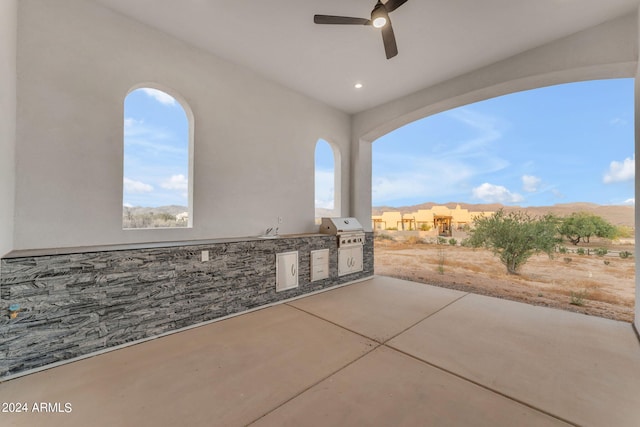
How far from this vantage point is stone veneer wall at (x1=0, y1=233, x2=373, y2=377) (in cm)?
181

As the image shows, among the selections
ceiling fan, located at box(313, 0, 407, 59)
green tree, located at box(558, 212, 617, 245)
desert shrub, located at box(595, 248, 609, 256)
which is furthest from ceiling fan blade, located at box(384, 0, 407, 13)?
desert shrub, located at box(595, 248, 609, 256)

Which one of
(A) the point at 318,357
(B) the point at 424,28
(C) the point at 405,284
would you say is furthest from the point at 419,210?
(A) the point at 318,357

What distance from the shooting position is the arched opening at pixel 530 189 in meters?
3.37

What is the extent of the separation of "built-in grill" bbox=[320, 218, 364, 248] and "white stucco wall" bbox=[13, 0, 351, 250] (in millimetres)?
1144

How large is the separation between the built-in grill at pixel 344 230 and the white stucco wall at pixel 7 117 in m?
3.53

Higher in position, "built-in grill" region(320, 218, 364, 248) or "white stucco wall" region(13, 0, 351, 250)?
"white stucco wall" region(13, 0, 351, 250)

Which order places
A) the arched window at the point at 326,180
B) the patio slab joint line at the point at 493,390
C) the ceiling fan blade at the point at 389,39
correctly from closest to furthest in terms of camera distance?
the patio slab joint line at the point at 493,390 < the ceiling fan blade at the point at 389,39 < the arched window at the point at 326,180

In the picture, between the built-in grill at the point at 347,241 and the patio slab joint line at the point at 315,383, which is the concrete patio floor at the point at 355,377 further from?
the built-in grill at the point at 347,241

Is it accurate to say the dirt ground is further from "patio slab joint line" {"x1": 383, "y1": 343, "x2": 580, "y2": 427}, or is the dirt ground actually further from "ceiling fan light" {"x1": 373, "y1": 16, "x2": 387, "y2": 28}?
"ceiling fan light" {"x1": 373, "y1": 16, "x2": 387, "y2": 28}

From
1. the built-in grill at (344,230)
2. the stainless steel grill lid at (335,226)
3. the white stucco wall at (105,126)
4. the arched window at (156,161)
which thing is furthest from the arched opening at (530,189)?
the arched window at (156,161)

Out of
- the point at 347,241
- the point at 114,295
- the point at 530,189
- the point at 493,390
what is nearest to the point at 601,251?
the point at 530,189

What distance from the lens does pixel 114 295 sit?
2.16 meters

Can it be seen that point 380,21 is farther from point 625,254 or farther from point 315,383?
point 625,254

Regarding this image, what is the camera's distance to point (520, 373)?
189 centimetres
